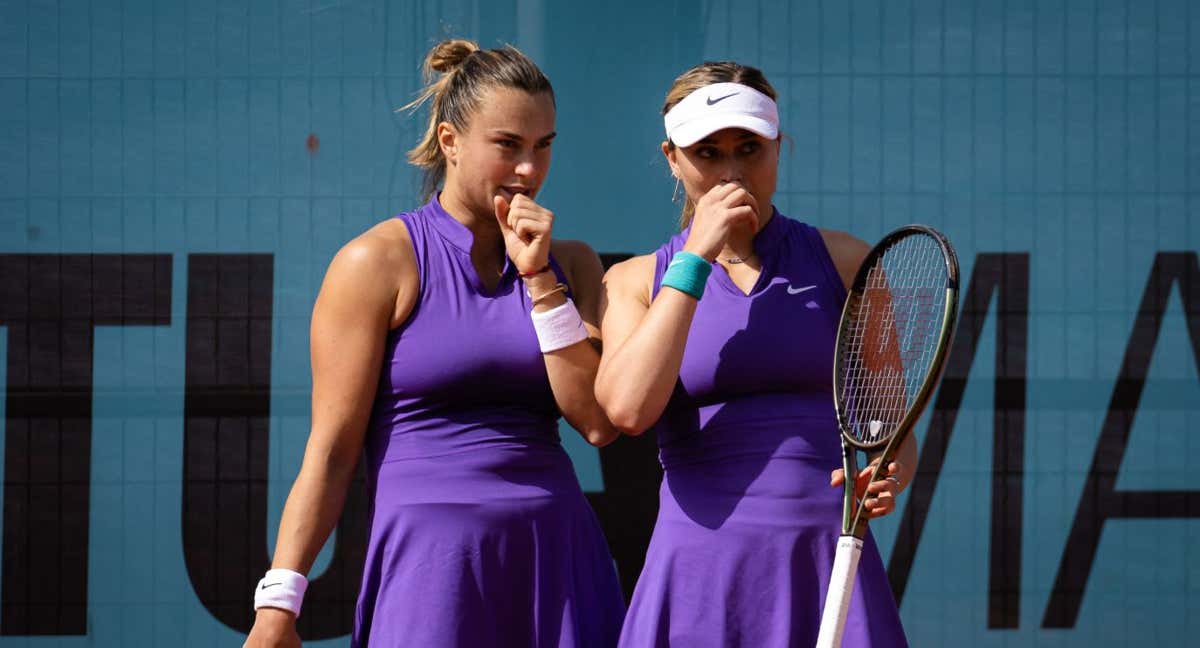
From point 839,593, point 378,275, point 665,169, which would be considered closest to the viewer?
point 839,593

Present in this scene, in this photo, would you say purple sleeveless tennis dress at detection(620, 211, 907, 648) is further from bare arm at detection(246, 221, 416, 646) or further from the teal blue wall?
the teal blue wall

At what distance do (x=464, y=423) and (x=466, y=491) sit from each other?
11 cm

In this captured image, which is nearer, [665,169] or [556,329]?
[556,329]

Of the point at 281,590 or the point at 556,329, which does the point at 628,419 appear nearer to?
the point at 556,329

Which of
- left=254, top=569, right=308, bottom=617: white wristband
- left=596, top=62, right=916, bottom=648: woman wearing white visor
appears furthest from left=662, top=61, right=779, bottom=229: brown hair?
left=254, top=569, right=308, bottom=617: white wristband

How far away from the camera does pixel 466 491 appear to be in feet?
8.48

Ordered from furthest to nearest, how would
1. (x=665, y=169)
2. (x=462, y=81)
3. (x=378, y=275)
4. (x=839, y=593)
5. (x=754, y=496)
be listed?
(x=665, y=169) < (x=462, y=81) < (x=378, y=275) < (x=754, y=496) < (x=839, y=593)

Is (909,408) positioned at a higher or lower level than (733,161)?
lower

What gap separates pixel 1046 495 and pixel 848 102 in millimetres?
1203

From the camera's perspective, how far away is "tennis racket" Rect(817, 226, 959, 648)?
7.84 feet

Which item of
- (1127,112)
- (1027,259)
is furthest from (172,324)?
(1127,112)

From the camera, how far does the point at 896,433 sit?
7.98 feet

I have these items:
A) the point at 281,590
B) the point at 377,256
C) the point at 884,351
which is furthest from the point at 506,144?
the point at 281,590

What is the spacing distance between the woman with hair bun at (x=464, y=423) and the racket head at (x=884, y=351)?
405 mm
